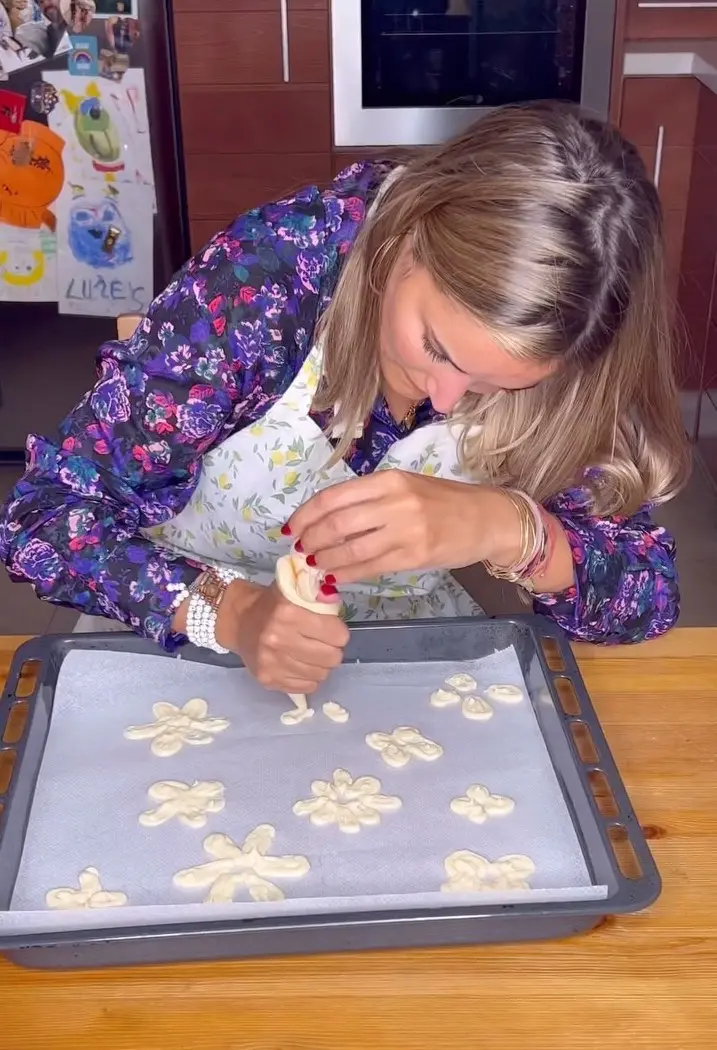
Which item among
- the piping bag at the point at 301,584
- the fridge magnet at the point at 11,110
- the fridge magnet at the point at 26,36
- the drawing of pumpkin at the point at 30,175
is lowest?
the piping bag at the point at 301,584

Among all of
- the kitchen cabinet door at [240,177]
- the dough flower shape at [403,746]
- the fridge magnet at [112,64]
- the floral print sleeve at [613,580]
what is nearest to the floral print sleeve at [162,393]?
the dough flower shape at [403,746]

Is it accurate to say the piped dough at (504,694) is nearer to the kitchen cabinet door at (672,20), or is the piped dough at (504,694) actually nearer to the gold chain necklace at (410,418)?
the gold chain necklace at (410,418)

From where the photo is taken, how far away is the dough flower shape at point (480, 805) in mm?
937

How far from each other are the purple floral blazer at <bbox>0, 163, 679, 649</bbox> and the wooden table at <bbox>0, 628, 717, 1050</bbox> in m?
0.39

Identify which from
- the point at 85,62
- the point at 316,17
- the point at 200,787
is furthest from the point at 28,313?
the point at 200,787

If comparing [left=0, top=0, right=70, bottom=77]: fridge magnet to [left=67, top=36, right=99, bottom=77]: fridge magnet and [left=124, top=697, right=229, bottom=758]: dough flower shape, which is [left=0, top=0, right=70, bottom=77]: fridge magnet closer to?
[left=67, top=36, right=99, bottom=77]: fridge magnet

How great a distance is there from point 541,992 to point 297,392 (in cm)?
68

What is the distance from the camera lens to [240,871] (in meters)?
0.88

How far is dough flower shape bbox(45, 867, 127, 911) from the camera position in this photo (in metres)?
0.83

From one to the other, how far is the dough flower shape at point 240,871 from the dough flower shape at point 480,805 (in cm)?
14

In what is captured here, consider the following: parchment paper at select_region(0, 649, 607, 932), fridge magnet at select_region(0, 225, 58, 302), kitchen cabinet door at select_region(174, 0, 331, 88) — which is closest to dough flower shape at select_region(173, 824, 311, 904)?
parchment paper at select_region(0, 649, 607, 932)

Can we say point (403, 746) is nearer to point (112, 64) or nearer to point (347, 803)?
point (347, 803)

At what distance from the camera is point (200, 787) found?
96 cm

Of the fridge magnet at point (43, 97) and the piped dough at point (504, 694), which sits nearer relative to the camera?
the piped dough at point (504, 694)
